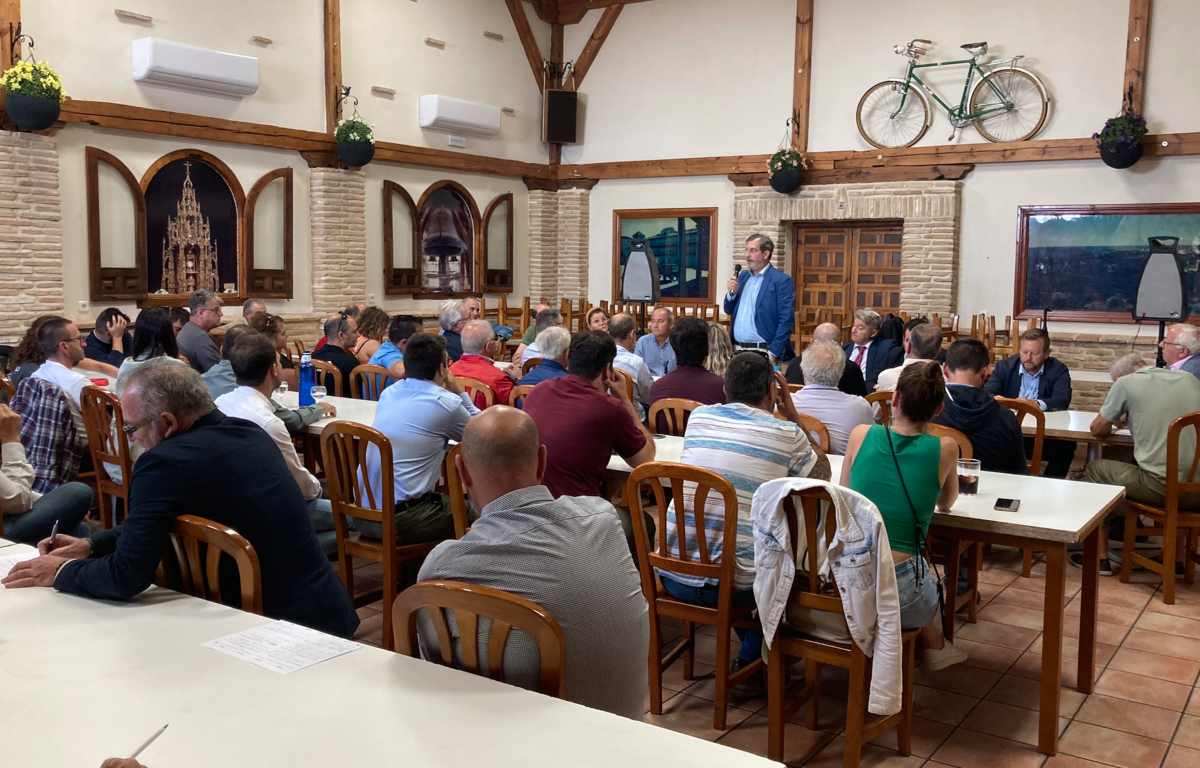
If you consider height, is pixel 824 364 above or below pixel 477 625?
above

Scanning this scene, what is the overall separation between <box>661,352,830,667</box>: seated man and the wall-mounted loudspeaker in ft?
34.1

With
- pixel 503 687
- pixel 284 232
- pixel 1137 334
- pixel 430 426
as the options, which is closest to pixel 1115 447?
pixel 430 426

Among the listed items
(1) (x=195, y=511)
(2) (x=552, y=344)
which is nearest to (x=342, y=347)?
(2) (x=552, y=344)

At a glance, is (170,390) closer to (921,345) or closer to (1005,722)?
(1005,722)

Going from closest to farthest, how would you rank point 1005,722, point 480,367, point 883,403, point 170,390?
point 170,390
point 1005,722
point 883,403
point 480,367

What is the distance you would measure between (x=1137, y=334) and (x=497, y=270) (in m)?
7.29

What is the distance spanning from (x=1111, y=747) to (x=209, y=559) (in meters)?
2.78

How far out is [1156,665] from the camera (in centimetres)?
398

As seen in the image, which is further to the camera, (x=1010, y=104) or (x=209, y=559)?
(x=1010, y=104)

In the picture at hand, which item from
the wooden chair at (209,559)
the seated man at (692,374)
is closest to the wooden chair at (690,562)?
the wooden chair at (209,559)

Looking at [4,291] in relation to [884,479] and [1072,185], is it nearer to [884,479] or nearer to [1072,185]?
[884,479]

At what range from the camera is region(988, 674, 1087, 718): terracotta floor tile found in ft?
11.9

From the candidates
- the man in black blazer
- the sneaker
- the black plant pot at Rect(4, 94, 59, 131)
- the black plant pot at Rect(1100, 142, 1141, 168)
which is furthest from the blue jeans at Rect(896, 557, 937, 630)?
the black plant pot at Rect(1100, 142, 1141, 168)

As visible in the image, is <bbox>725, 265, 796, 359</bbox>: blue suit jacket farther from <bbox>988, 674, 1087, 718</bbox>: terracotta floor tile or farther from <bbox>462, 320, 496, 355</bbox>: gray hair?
<bbox>988, 674, 1087, 718</bbox>: terracotta floor tile
